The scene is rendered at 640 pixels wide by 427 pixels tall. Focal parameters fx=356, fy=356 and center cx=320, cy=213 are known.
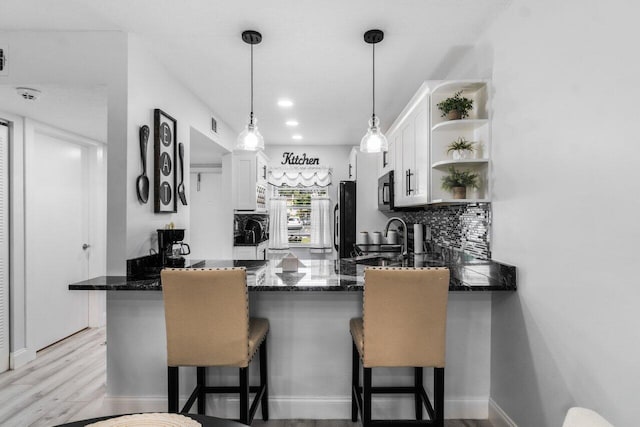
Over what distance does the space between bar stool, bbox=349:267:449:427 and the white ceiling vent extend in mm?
2691

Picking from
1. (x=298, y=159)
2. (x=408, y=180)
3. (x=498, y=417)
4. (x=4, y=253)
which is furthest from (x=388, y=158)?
(x=4, y=253)

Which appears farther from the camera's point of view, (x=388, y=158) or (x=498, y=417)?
(x=388, y=158)

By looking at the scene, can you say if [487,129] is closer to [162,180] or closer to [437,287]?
[437,287]

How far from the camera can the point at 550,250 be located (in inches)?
65.0

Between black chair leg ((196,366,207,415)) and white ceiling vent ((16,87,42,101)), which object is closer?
black chair leg ((196,366,207,415))

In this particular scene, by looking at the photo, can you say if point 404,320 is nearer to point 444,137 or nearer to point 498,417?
point 498,417

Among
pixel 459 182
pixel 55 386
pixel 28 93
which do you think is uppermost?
pixel 28 93

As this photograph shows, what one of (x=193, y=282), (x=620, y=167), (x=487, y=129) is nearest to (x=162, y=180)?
(x=193, y=282)

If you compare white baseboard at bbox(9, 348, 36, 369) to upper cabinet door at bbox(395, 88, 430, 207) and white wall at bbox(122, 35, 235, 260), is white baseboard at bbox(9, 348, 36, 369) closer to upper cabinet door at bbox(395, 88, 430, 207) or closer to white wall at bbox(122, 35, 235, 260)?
white wall at bbox(122, 35, 235, 260)

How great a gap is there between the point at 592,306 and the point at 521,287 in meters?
0.54

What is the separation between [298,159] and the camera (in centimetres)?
600

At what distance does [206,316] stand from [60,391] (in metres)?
1.90

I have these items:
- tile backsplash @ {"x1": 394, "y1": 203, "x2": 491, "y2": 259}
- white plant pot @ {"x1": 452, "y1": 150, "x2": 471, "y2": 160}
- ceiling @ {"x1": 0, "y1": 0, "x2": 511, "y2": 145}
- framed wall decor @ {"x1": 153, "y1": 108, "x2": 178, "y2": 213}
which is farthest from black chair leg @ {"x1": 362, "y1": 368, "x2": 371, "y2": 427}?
ceiling @ {"x1": 0, "y1": 0, "x2": 511, "y2": 145}

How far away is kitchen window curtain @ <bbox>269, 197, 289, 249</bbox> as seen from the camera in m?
5.93
